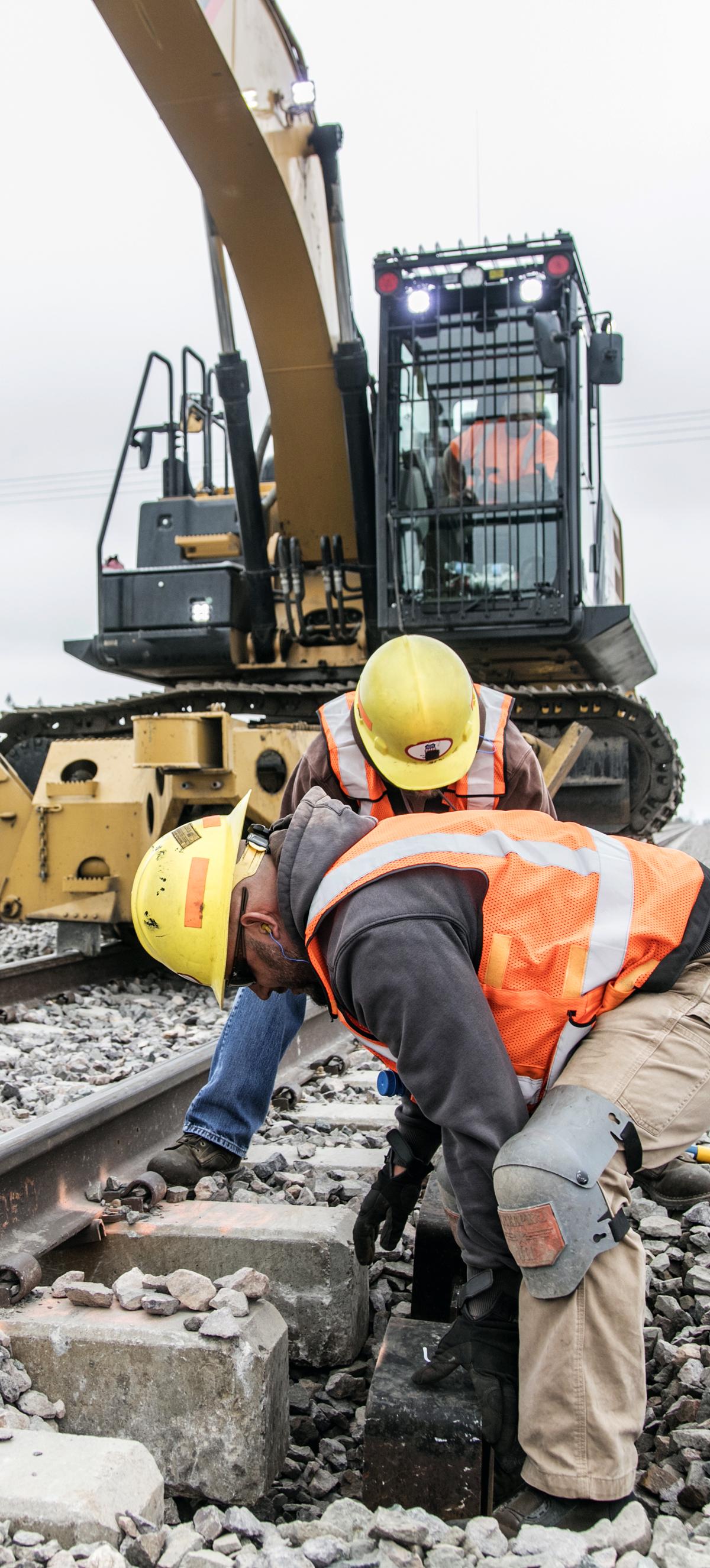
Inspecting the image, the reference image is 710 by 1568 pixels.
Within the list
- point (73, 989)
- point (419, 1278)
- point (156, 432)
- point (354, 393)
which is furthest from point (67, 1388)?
point (156, 432)

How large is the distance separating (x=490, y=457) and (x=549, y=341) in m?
0.90

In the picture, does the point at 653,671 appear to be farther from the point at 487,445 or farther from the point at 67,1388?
the point at 67,1388

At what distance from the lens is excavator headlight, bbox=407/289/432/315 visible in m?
7.39

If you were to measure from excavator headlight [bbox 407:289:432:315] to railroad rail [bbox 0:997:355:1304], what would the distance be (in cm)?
501

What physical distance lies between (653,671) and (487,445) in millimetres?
2552

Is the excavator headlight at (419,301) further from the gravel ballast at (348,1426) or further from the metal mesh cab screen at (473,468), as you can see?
the gravel ballast at (348,1426)

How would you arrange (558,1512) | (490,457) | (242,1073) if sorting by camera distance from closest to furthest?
(558,1512)
(242,1073)
(490,457)

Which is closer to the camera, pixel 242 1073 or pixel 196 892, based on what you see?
pixel 196 892

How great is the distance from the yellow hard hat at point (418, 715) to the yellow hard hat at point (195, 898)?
0.84 meters

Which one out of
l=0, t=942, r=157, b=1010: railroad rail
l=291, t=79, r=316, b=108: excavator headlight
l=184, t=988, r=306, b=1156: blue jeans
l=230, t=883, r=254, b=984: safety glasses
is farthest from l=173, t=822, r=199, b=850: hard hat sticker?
l=291, t=79, r=316, b=108: excavator headlight

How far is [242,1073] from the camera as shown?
3189 millimetres

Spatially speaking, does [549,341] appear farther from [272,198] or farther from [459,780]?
[459,780]


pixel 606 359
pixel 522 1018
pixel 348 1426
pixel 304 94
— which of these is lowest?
pixel 348 1426

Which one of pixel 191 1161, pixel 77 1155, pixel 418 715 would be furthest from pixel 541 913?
pixel 77 1155
